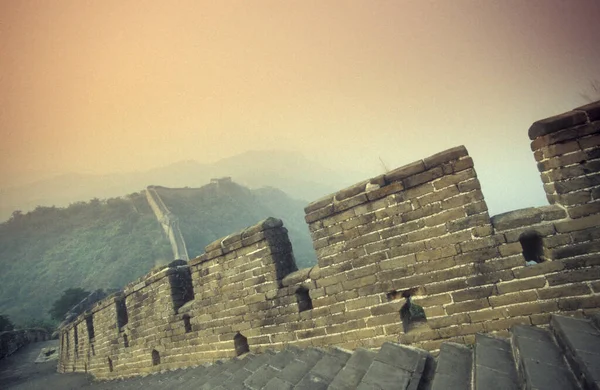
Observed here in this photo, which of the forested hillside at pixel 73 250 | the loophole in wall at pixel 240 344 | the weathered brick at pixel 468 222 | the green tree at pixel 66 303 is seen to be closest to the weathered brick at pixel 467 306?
the weathered brick at pixel 468 222

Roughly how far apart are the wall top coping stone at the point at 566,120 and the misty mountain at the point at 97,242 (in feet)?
96.8

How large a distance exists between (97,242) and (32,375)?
36.8 metres

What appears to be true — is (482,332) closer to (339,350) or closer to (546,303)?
(546,303)

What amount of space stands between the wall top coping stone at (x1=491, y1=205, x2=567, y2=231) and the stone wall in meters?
21.3

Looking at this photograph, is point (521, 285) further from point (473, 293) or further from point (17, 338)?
point (17, 338)

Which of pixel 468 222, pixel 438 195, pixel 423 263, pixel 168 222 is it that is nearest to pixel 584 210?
pixel 468 222

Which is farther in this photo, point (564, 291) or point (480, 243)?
point (480, 243)

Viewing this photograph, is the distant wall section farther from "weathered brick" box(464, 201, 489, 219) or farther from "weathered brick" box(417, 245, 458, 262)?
"weathered brick" box(464, 201, 489, 219)

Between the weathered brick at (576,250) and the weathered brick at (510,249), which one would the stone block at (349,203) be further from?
the weathered brick at (576,250)

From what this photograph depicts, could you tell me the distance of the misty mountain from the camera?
107 feet

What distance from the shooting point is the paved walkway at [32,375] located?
7051 mm

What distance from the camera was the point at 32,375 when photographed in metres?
Answer: 9.69

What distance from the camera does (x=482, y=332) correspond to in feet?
7.16

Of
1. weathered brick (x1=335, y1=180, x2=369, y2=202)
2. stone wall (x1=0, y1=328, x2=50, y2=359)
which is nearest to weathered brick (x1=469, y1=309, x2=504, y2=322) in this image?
weathered brick (x1=335, y1=180, x2=369, y2=202)
